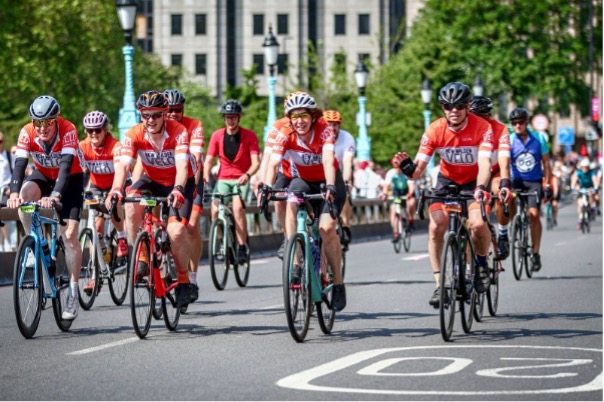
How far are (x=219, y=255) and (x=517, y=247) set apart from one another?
383 centimetres

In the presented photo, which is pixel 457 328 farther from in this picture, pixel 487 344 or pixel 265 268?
pixel 265 268

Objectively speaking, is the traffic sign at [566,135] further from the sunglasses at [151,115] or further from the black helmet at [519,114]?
the sunglasses at [151,115]

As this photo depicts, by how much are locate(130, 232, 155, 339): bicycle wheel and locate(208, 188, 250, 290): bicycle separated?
5971 mm

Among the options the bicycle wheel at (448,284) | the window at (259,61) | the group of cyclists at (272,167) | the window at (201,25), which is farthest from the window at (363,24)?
the bicycle wheel at (448,284)

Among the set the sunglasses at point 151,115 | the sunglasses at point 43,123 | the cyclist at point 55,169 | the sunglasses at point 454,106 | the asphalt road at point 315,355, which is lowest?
the asphalt road at point 315,355

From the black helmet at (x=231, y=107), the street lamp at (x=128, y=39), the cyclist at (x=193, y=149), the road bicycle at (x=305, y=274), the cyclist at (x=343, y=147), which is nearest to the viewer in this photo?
the road bicycle at (x=305, y=274)

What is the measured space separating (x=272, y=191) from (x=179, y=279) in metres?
1.00

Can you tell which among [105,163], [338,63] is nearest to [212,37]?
[338,63]

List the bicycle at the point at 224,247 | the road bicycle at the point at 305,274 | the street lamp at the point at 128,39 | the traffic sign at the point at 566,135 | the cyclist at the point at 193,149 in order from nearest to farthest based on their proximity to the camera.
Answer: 1. the road bicycle at the point at 305,274
2. the cyclist at the point at 193,149
3. the bicycle at the point at 224,247
4. the street lamp at the point at 128,39
5. the traffic sign at the point at 566,135

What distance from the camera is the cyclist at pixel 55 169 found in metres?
12.1

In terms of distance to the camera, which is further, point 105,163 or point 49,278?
point 105,163

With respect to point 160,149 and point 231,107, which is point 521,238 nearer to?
point 231,107

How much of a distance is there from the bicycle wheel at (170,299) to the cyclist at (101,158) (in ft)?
8.89

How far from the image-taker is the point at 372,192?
38.8 metres
